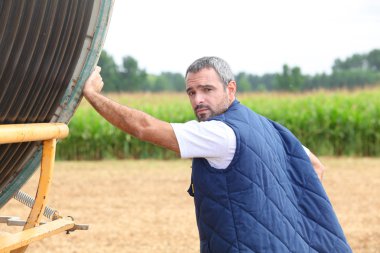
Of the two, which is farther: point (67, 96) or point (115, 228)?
point (115, 228)

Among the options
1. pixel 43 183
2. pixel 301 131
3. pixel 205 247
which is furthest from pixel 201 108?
pixel 301 131

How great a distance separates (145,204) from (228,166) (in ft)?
25.4

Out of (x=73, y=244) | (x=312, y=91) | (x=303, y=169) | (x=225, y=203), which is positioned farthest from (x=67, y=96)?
(x=312, y=91)

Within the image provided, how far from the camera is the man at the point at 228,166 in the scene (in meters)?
3.30

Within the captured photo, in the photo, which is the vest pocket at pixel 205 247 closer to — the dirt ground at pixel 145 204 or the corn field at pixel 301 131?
the dirt ground at pixel 145 204

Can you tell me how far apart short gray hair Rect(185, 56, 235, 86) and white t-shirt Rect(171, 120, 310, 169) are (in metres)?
0.25

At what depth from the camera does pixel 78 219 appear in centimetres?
961

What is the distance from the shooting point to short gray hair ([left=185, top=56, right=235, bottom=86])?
11.5ft

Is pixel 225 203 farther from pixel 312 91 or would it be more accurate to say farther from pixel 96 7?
pixel 312 91

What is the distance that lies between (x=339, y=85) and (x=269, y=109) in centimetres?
577

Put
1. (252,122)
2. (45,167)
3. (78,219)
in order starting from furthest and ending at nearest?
1. (78,219)
2. (252,122)
3. (45,167)

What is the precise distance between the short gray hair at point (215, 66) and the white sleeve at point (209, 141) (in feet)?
0.83

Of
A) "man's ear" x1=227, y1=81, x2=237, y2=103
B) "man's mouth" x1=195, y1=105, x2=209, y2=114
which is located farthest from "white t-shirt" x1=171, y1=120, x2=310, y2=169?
"man's ear" x1=227, y1=81, x2=237, y2=103

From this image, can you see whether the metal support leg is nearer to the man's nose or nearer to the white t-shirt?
the white t-shirt
